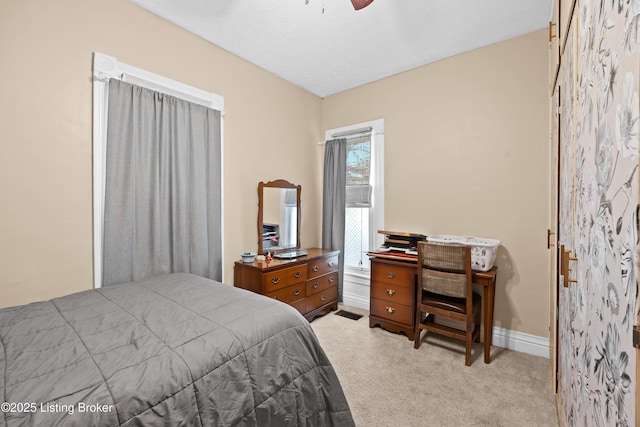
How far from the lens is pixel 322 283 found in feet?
10.7

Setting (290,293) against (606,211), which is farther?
(290,293)

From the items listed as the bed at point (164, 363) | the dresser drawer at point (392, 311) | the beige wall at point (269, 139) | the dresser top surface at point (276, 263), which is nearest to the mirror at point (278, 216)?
the beige wall at point (269, 139)

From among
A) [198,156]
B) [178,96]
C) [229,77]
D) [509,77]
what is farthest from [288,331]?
[509,77]

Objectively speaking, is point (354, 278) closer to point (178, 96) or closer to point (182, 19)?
point (178, 96)

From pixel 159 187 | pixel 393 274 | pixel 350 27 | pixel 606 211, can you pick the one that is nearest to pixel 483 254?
pixel 393 274

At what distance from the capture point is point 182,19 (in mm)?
2355

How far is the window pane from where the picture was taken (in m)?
3.60

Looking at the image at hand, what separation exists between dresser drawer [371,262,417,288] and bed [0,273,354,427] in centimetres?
145

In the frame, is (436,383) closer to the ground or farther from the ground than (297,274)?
closer to the ground

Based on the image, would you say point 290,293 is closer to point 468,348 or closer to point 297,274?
point 297,274

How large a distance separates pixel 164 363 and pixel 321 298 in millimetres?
2342

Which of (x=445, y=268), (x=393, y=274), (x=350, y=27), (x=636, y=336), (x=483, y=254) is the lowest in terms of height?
(x=393, y=274)

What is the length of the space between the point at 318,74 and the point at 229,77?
102 cm

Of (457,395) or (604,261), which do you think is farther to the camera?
(457,395)
